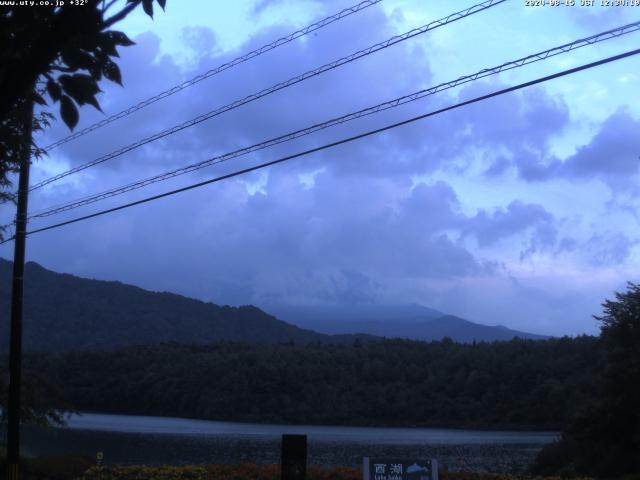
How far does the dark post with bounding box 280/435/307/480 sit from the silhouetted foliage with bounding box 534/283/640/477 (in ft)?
50.0

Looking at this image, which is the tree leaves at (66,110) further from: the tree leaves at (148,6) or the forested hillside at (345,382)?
the forested hillside at (345,382)

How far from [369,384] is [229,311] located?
6796 centimetres

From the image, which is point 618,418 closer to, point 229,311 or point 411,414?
point 411,414

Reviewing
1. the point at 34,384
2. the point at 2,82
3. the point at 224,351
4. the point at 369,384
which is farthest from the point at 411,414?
the point at 2,82

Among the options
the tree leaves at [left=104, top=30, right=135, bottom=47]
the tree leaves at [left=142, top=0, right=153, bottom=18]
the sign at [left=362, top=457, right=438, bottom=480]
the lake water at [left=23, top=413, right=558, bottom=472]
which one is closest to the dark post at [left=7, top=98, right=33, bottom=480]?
the lake water at [left=23, top=413, right=558, bottom=472]

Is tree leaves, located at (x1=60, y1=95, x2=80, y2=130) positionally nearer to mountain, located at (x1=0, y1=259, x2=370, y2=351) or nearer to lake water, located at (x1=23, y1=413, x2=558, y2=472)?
lake water, located at (x1=23, y1=413, x2=558, y2=472)

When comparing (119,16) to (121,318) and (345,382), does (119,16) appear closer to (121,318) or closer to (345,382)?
(345,382)

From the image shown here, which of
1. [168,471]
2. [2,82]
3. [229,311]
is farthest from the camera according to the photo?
[229,311]

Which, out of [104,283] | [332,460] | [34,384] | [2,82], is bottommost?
[332,460]

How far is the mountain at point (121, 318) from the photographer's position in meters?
102

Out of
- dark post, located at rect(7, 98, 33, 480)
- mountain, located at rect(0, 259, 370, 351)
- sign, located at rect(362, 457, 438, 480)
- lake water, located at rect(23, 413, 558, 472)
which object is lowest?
lake water, located at rect(23, 413, 558, 472)

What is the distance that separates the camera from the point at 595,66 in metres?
9.48

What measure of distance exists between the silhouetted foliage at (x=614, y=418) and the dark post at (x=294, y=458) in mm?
15232

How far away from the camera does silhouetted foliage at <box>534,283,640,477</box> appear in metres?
25.2
